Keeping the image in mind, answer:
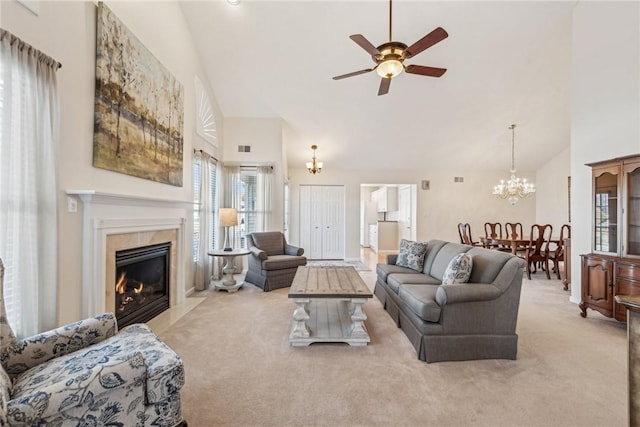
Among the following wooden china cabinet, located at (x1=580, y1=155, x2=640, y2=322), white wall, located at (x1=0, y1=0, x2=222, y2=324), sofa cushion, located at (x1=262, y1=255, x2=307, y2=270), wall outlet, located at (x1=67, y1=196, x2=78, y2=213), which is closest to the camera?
white wall, located at (x1=0, y1=0, x2=222, y2=324)

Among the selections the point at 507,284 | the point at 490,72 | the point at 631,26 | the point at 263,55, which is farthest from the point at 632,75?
the point at 263,55

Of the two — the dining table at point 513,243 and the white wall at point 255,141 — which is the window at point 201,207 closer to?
the white wall at point 255,141

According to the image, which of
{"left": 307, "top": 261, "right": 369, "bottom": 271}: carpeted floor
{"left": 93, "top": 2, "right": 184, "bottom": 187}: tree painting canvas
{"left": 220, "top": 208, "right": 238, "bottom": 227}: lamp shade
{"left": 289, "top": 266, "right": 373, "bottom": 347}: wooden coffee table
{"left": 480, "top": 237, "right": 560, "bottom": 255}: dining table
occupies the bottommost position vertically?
{"left": 307, "top": 261, "right": 369, "bottom": 271}: carpeted floor

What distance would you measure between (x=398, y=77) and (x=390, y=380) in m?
4.62

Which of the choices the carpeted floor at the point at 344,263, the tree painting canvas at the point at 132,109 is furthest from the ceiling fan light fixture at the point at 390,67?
the carpeted floor at the point at 344,263

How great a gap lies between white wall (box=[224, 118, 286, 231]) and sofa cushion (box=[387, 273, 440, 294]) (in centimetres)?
340

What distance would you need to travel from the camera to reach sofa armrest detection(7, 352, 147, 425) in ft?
3.74

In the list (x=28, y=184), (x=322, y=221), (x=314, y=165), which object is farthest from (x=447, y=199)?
(x=28, y=184)

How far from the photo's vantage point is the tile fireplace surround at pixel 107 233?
2.40 meters

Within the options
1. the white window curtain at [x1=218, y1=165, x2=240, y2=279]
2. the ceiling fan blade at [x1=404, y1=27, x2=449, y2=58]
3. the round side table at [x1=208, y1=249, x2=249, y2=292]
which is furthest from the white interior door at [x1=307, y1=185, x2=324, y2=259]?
the ceiling fan blade at [x1=404, y1=27, x2=449, y2=58]

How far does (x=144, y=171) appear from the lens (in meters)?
3.20

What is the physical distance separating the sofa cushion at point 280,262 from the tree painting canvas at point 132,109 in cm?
185

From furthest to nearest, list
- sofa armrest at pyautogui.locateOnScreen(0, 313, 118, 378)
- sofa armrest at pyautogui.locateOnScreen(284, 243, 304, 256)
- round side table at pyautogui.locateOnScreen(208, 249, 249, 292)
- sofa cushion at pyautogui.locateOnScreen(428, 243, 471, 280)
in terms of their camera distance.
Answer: sofa armrest at pyautogui.locateOnScreen(284, 243, 304, 256), round side table at pyautogui.locateOnScreen(208, 249, 249, 292), sofa cushion at pyautogui.locateOnScreen(428, 243, 471, 280), sofa armrest at pyautogui.locateOnScreen(0, 313, 118, 378)

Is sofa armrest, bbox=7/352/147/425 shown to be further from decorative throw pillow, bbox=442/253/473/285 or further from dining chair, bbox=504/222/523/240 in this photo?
dining chair, bbox=504/222/523/240
